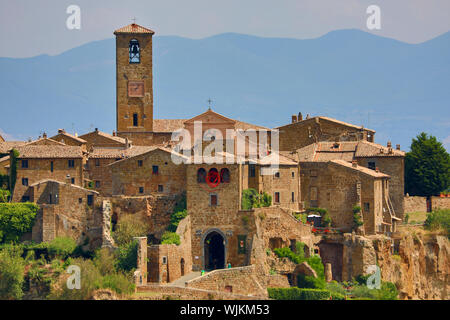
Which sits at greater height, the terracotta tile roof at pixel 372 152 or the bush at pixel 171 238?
the terracotta tile roof at pixel 372 152

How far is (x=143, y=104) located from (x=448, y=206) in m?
32.0

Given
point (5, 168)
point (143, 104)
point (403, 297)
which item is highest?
point (143, 104)

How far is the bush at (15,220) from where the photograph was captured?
65.0m

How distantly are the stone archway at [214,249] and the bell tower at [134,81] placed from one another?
27890 mm

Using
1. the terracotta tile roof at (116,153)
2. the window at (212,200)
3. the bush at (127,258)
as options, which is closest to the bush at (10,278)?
the bush at (127,258)

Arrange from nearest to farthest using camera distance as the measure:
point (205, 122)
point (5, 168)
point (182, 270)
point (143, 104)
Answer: point (182, 270) → point (5, 168) → point (205, 122) → point (143, 104)

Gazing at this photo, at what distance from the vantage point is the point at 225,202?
62.3 meters

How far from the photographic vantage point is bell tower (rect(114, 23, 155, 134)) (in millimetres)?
89438

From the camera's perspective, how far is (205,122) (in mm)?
76062

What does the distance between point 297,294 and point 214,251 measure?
298 inches

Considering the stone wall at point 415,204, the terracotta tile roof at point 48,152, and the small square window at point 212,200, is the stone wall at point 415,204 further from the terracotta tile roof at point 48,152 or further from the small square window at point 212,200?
the terracotta tile roof at point 48,152

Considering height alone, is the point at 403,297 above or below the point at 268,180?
below
